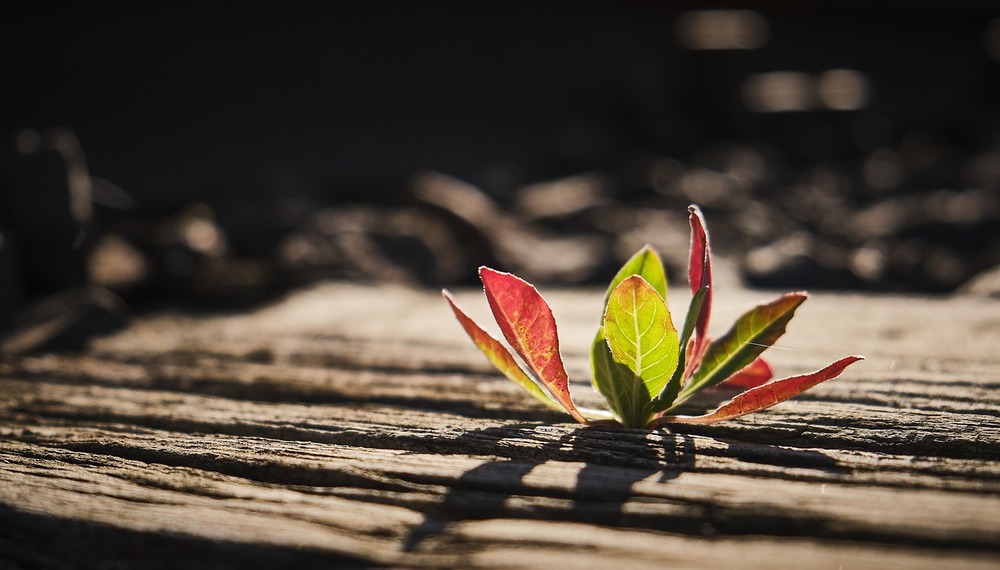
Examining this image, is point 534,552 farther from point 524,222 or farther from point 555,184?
point 555,184

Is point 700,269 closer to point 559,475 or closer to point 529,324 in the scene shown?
point 529,324

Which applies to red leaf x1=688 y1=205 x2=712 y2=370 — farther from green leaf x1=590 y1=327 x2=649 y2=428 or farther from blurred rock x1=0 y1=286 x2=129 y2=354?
blurred rock x1=0 y1=286 x2=129 y2=354

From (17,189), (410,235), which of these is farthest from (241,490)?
(410,235)

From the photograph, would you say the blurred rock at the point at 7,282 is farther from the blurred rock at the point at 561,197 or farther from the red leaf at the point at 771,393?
the blurred rock at the point at 561,197

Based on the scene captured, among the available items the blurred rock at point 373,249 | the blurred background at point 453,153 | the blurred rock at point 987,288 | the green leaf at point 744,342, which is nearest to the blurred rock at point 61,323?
the blurred background at point 453,153

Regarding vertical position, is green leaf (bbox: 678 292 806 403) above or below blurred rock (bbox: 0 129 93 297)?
below

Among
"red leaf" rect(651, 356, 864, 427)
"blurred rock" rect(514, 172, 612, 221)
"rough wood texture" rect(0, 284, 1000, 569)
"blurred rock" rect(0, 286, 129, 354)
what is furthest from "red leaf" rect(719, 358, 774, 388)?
"blurred rock" rect(514, 172, 612, 221)

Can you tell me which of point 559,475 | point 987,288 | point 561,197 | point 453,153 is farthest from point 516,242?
point 559,475
